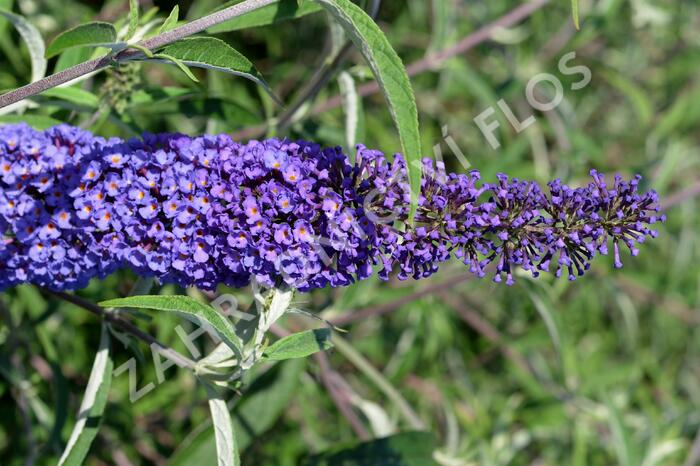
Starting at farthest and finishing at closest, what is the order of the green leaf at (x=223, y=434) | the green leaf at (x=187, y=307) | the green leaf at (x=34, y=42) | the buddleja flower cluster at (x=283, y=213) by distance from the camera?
the green leaf at (x=34, y=42)
the green leaf at (x=223, y=434)
the buddleja flower cluster at (x=283, y=213)
the green leaf at (x=187, y=307)

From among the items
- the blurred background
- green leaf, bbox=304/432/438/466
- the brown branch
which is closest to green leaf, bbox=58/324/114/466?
the blurred background

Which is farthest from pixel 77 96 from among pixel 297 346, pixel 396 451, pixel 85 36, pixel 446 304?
pixel 446 304

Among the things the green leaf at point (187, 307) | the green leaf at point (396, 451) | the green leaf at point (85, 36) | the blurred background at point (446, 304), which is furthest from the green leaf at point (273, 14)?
the green leaf at point (396, 451)

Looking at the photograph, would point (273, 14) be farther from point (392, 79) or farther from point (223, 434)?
point (223, 434)

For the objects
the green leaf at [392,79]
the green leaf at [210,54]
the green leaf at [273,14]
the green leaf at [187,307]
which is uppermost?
the green leaf at [273,14]

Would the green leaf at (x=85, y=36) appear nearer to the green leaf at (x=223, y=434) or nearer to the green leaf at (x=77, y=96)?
the green leaf at (x=77, y=96)

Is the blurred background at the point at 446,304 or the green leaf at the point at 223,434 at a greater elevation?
the blurred background at the point at 446,304

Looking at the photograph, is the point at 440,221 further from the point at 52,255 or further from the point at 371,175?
the point at 52,255
